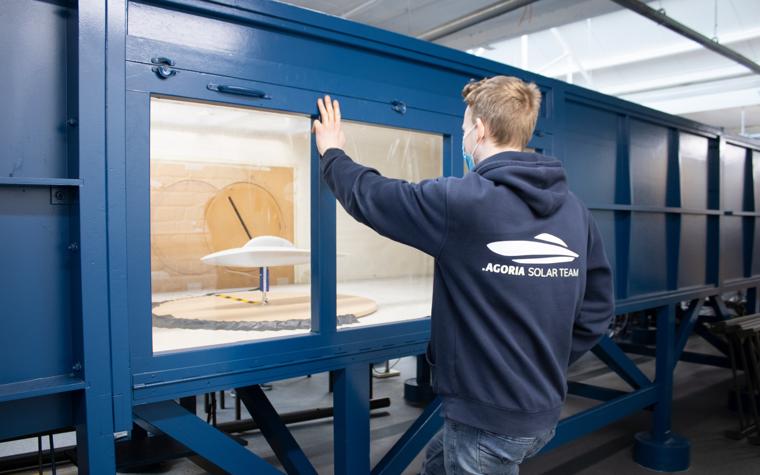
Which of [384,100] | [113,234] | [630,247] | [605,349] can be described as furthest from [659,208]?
[113,234]

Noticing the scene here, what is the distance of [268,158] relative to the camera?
3.11 m

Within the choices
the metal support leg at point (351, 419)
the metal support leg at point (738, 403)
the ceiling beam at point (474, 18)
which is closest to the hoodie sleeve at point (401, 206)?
the metal support leg at point (351, 419)

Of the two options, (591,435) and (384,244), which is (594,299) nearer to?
(384,244)

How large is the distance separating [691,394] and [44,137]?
527 cm

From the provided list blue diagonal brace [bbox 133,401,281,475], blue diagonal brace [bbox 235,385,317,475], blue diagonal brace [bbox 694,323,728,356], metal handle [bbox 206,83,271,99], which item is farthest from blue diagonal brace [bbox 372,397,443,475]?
blue diagonal brace [bbox 694,323,728,356]

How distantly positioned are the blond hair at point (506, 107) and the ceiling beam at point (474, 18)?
2.44 m

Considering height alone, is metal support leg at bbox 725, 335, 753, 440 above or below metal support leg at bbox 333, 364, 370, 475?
below

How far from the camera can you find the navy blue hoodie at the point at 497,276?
118 cm

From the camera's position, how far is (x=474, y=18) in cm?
368

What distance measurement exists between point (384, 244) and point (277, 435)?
1417 mm

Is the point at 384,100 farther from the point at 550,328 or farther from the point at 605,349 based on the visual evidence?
the point at 605,349

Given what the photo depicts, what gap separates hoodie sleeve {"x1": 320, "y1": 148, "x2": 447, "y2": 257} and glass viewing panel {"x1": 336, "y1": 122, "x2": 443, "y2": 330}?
1.26 meters

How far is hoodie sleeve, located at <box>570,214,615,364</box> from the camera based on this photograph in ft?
4.75

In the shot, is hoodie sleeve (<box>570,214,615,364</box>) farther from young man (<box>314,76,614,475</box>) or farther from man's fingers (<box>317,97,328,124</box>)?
man's fingers (<box>317,97,328,124</box>)
